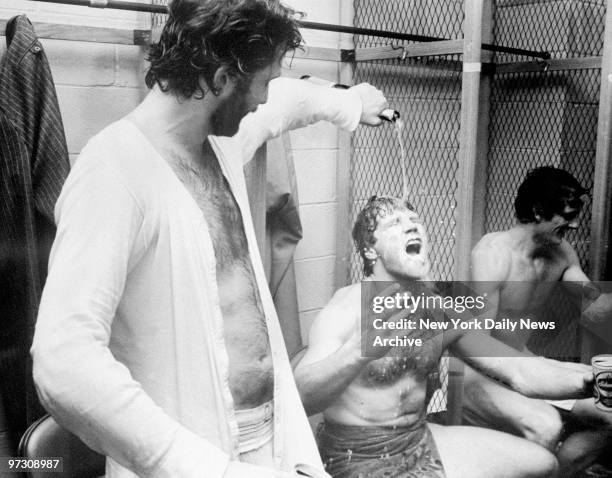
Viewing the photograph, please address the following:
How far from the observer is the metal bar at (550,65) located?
Answer: 50.4 inches

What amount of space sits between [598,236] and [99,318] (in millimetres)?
804

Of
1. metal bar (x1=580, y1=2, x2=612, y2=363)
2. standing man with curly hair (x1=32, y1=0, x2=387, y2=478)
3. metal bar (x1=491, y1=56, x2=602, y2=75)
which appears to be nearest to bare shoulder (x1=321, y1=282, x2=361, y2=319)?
standing man with curly hair (x1=32, y1=0, x2=387, y2=478)

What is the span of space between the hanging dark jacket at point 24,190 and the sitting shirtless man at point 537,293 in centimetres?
64

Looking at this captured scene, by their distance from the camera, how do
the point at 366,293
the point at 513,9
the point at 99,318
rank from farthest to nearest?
1. the point at 513,9
2. the point at 366,293
3. the point at 99,318

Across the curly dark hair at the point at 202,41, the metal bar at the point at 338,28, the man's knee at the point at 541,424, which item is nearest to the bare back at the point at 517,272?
the man's knee at the point at 541,424

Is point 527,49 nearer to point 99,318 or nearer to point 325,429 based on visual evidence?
point 325,429

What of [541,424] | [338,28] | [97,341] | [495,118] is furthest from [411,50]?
[97,341]

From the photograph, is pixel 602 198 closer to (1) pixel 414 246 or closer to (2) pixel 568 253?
(2) pixel 568 253

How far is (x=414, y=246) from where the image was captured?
3.32 feet

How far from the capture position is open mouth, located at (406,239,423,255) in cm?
101

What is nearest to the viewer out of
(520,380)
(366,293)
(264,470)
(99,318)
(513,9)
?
(99,318)

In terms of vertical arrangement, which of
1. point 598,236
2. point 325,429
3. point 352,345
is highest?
point 598,236

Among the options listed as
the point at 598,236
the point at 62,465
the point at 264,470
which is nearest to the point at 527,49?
the point at 598,236

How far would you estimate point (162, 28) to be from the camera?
2.75 feet
